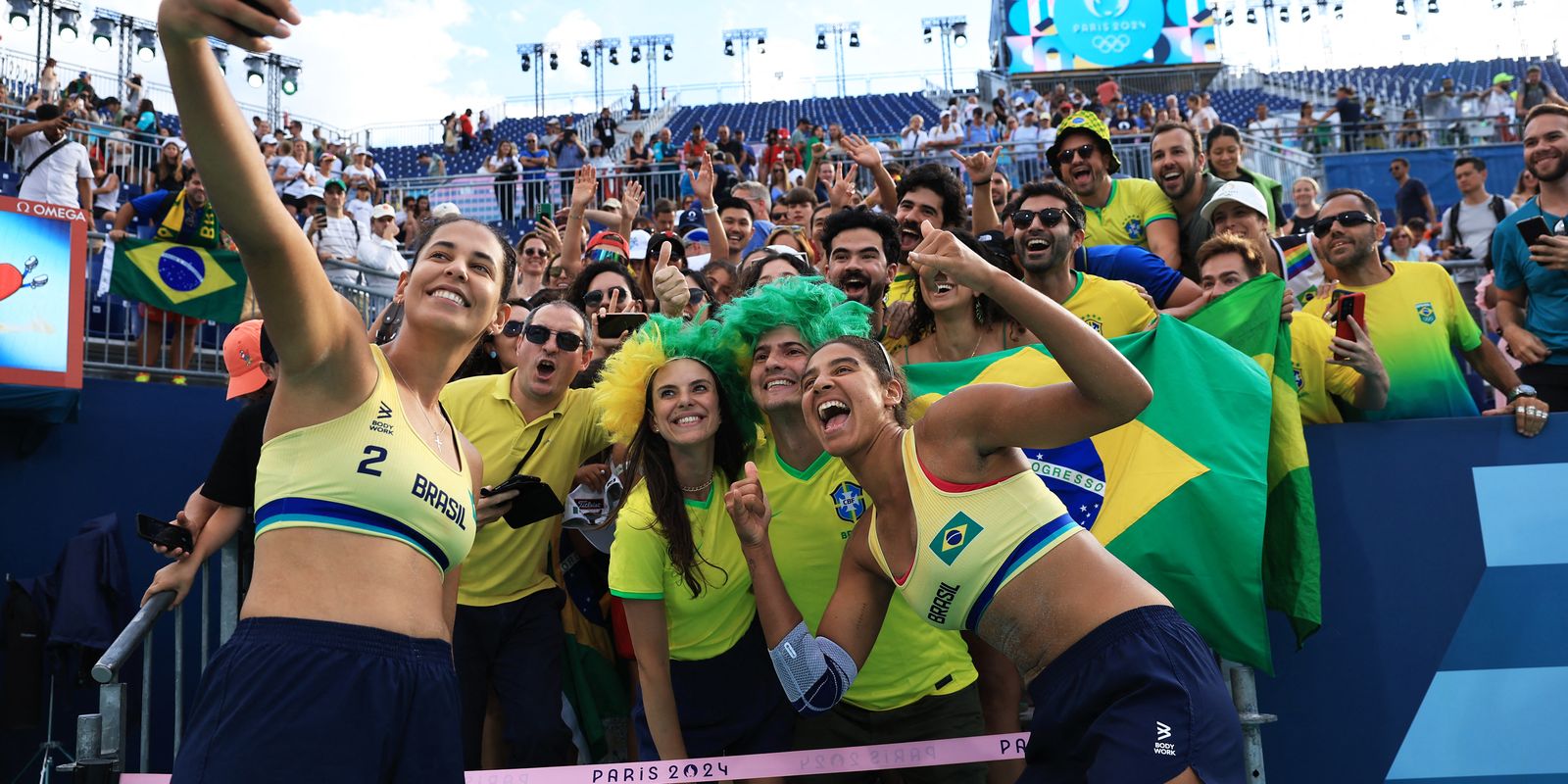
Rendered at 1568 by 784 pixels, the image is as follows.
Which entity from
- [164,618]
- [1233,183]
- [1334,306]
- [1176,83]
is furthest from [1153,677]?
[1176,83]

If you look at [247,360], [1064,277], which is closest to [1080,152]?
[1064,277]

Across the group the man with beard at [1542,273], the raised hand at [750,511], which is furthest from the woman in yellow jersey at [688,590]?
the man with beard at [1542,273]

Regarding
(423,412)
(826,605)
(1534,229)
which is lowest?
(826,605)

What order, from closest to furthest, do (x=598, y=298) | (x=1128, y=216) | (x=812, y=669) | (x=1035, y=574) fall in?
(x=1035, y=574) → (x=812, y=669) → (x=598, y=298) → (x=1128, y=216)

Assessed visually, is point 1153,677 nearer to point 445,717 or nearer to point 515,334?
point 445,717

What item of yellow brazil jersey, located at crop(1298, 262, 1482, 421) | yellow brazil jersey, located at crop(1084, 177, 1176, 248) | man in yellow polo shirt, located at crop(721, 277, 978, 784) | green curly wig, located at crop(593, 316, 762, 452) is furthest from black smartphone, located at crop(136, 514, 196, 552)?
yellow brazil jersey, located at crop(1298, 262, 1482, 421)

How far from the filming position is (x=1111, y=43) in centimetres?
3781

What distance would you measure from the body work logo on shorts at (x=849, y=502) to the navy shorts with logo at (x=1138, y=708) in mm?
1053

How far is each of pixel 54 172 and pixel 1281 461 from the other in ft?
36.3

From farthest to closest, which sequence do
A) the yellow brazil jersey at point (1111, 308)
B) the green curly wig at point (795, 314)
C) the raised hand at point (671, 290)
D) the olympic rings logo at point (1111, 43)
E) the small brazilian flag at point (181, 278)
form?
the olympic rings logo at point (1111, 43), the small brazilian flag at point (181, 278), the raised hand at point (671, 290), the yellow brazil jersey at point (1111, 308), the green curly wig at point (795, 314)

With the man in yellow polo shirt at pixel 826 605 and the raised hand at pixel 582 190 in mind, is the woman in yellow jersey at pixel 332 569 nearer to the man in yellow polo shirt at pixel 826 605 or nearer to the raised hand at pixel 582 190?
the man in yellow polo shirt at pixel 826 605

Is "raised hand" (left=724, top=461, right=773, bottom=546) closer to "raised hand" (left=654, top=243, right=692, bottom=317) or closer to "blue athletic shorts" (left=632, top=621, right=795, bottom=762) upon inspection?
"blue athletic shorts" (left=632, top=621, right=795, bottom=762)

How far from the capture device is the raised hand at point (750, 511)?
12.0ft

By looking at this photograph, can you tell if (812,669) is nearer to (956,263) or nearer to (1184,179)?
(956,263)
